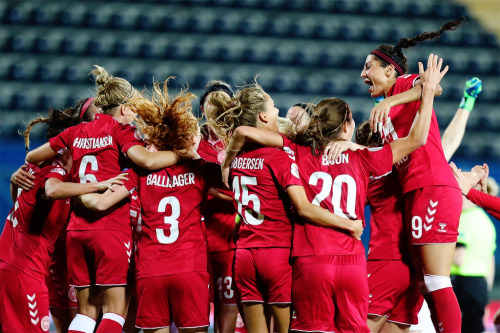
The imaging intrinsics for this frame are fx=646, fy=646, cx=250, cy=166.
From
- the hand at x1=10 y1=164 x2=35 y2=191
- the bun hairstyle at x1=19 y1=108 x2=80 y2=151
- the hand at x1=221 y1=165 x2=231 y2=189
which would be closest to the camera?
the hand at x1=221 y1=165 x2=231 y2=189

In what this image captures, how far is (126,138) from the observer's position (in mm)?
4316

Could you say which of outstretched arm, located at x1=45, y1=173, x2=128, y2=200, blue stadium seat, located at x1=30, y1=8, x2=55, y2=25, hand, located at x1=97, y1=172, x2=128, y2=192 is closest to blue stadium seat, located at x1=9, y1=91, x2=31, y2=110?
blue stadium seat, located at x1=30, y1=8, x2=55, y2=25

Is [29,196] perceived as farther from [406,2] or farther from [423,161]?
[406,2]

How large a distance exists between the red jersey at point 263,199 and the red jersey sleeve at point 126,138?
77cm

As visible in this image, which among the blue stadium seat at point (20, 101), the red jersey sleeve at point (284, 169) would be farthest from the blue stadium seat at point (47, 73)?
the red jersey sleeve at point (284, 169)

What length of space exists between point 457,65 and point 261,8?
14.8ft

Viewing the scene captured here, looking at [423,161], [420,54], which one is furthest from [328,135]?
[420,54]

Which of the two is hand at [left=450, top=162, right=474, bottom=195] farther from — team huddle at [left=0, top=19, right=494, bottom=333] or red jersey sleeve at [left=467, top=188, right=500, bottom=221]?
team huddle at [left=0, top=19, right=494, bottom=333]

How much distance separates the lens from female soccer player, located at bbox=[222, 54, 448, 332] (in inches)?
142

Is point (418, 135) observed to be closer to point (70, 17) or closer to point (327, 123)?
point (327, 123)

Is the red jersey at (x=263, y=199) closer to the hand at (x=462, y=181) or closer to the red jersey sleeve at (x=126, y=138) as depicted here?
the red jersey sleeve at (x=126, y=138)

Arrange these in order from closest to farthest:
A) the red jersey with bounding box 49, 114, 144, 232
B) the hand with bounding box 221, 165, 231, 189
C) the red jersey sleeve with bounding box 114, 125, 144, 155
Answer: the hand with bounding box 221, 165, 231, 189
the red jersey sleeve with bounding box 114, 125, 144, 155
the red jersey with bounding box 49, 114, 144, 232

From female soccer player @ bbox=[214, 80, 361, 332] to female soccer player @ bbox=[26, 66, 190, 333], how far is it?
0.77 metres

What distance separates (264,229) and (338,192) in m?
0.51
